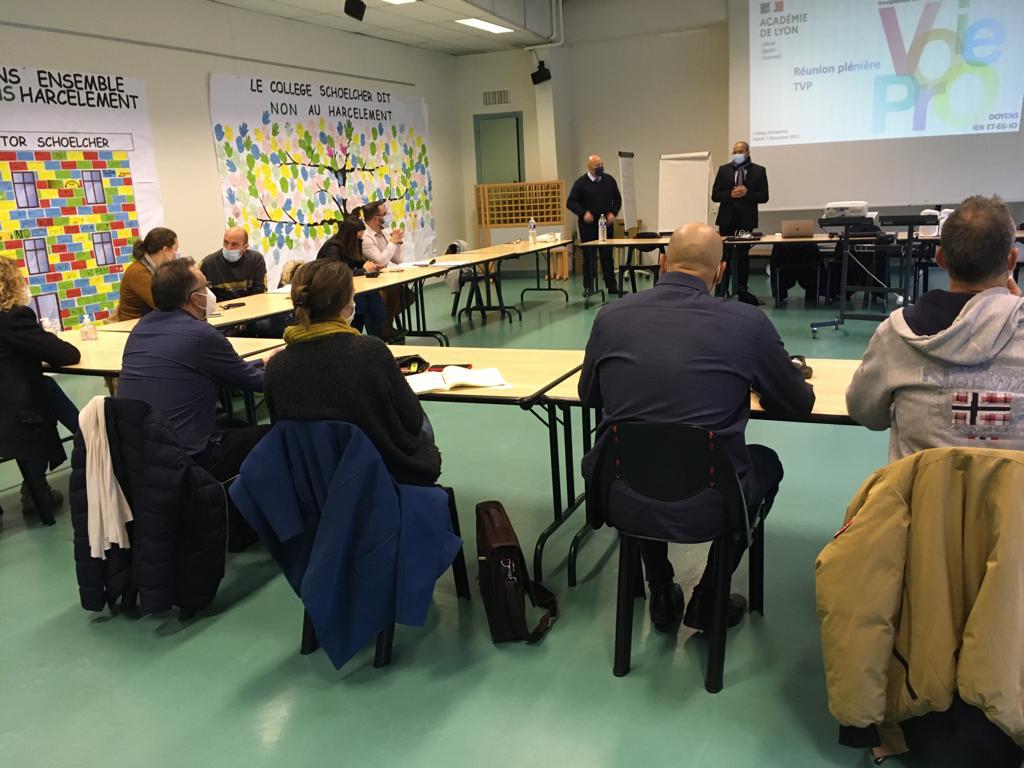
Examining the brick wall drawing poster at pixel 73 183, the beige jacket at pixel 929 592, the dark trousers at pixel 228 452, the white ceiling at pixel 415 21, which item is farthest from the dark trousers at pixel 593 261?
the beige jacket at pixel 929 592

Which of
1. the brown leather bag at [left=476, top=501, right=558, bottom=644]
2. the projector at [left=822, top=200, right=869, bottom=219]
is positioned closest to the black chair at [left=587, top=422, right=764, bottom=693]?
the brown leather bag at [left=476, top=501, right=558, bottom=644]

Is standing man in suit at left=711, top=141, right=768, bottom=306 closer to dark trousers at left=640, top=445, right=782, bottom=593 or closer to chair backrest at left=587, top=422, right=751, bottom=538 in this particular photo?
dark trousers at left=640, top=445, right=782, bottom=593

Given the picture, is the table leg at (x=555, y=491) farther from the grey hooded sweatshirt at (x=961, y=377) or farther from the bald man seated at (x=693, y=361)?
the grey hooded sweatshirt at (x=961, y=377)

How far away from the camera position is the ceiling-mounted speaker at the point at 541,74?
402 inches

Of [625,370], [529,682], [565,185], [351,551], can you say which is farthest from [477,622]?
[565,185]

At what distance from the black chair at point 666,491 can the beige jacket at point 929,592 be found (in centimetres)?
33

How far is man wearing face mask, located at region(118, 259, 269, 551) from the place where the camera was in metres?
2.60

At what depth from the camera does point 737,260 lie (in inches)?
292

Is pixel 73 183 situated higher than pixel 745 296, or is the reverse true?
pixel 73 183

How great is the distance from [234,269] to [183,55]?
269 cm

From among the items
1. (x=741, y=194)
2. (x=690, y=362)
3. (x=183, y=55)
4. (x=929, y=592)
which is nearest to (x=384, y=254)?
(x=183, y=55)

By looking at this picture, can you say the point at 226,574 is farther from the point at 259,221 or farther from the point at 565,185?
the point at 565,185

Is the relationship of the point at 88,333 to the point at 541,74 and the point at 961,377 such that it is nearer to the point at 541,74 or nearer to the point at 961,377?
the point at 961,377

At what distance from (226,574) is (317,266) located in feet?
4.27
